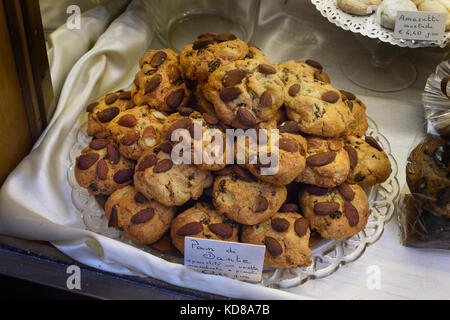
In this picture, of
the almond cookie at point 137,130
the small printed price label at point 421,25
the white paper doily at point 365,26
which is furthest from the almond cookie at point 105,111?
the small printed price label at point 421,25

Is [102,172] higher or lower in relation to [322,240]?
higher

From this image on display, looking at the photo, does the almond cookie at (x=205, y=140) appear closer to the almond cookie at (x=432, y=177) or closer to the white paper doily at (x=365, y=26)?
the almond cookie at (x=432, y=177)

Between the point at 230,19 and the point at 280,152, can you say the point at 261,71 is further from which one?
the point at 230,19

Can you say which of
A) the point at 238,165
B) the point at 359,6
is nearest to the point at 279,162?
the point at 238,165

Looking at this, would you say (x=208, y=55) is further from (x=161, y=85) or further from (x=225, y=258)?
(x=225, y=258)

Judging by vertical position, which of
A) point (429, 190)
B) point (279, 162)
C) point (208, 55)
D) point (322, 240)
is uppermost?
point (208, 55)

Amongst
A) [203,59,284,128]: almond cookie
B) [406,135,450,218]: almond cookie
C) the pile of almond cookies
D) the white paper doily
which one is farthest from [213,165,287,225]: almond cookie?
the white paper doily
